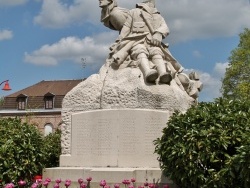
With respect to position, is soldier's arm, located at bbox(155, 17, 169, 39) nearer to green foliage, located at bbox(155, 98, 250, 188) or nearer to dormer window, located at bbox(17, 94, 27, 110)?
green foliage, located at bbox(155, 98, 250, 188)

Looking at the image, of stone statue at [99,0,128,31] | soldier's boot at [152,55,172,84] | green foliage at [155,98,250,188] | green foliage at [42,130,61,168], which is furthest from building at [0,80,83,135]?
green foliage at [155,98,250,188]

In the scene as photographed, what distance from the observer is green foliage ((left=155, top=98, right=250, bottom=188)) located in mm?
6246

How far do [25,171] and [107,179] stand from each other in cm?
137

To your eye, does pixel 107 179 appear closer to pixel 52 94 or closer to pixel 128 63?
pixel 128 63

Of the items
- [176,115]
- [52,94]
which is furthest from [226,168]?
[52,94]

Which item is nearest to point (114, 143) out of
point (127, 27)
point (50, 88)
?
point (127, 27)

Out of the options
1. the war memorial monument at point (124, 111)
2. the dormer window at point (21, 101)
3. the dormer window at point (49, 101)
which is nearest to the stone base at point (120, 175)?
the war memorial monument at point (124, 111)

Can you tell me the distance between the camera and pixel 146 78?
8.60 meters

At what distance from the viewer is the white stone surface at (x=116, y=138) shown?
832cm

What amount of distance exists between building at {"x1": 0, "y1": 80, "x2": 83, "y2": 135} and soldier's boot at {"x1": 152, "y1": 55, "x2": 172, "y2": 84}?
4043 centimetres

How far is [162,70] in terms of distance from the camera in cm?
881

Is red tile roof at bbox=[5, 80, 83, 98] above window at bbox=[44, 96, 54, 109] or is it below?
above

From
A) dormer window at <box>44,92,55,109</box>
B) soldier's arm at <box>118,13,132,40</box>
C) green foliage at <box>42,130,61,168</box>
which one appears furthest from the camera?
dormer window at <box>44,92,55,109</box>

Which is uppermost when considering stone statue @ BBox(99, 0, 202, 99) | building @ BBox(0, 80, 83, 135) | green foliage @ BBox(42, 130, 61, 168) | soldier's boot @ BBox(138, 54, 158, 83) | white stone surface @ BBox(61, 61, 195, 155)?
building @ BBox(0, 80, 83, 135)
